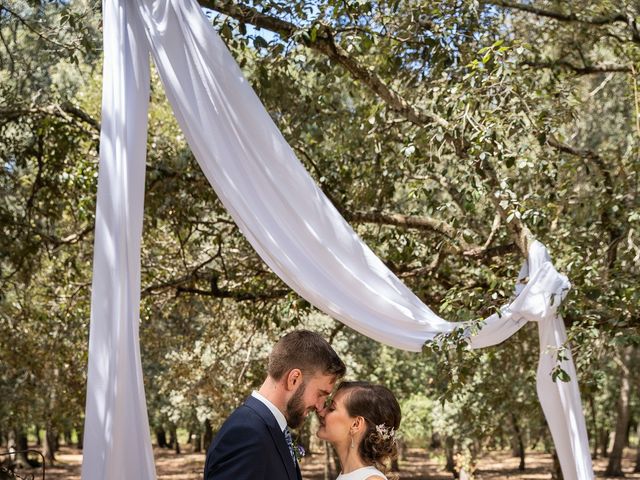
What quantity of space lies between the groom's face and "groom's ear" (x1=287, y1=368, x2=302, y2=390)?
18mm

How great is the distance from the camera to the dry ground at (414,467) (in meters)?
24.0

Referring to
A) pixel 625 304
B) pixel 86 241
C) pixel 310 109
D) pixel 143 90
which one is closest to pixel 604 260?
pixel 625 304

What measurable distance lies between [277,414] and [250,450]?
0.20 m

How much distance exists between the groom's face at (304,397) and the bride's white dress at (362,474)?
0.48 m

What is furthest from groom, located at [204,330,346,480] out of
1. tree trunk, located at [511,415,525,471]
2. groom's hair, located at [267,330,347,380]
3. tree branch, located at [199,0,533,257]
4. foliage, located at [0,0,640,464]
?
tree trunk, located at [511,415,525,471]

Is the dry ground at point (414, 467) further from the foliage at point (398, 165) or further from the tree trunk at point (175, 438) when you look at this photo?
the foliage at point (398, 165)

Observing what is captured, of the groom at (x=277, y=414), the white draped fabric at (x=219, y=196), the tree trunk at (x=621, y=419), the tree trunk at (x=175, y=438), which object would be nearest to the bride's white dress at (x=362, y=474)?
the groom at (x=277, y=414)

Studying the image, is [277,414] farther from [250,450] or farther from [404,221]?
[404,221]

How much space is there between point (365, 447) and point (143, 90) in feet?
5.49

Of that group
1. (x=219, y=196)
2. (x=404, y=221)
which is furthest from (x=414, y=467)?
(x=219, y=196)

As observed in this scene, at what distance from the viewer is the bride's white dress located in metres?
3.13

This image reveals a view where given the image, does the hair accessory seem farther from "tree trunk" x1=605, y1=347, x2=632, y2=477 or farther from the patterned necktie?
"tree trunk" x1=605, y1=347, x2=632, y2=477

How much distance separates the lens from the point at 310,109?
727 centimetres

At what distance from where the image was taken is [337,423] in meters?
3.21
